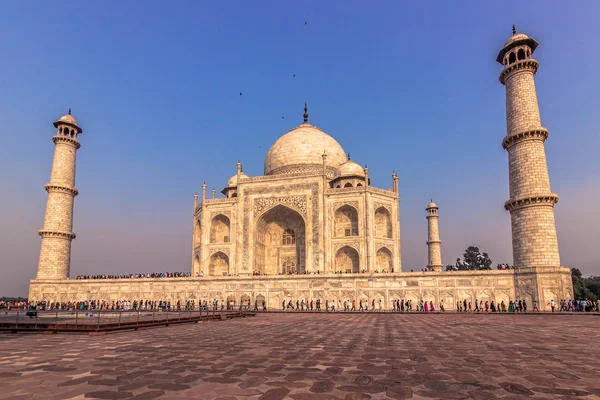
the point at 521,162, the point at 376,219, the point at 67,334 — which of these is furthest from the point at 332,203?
the point at 67,334

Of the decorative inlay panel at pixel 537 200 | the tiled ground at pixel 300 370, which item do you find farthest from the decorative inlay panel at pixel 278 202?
the tiled ground at pixel 300 370

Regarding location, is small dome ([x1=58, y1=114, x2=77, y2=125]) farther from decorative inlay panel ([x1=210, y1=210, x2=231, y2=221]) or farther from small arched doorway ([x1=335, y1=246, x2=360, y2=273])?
small arched doorway ([x1=335, y1=246, x2=360, y2=273])

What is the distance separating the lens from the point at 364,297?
27109 millimetres

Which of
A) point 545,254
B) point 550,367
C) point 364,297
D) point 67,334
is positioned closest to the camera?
point 550,367

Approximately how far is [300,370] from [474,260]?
186ft

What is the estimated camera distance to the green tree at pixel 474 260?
55.7m

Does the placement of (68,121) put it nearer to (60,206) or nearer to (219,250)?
(60,206)

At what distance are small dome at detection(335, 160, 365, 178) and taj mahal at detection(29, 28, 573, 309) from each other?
125mm

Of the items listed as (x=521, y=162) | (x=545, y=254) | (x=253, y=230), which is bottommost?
(x=545, y=254)

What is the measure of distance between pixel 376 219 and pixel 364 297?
10.7 m

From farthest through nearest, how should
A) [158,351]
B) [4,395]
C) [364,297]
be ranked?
[364,297], [158,351], [4,395]

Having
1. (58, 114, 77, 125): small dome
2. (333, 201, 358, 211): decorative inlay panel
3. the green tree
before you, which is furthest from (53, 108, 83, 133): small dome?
the green tree

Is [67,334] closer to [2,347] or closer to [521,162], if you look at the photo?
[2,347]

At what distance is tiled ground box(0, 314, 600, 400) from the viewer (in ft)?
13.2
